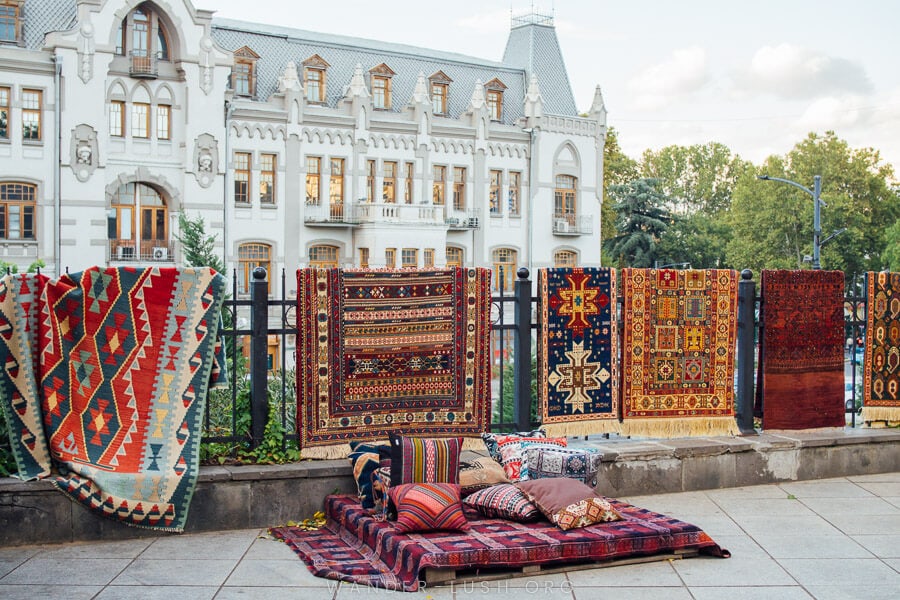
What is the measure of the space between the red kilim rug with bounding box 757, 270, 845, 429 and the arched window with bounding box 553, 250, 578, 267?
40537 mm

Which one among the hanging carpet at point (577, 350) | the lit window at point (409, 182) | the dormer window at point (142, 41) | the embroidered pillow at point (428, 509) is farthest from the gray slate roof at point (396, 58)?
the embroidered pillow at point (428, 509)

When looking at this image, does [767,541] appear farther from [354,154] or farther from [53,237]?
[354,154]

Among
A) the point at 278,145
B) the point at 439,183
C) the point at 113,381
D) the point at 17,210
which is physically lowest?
the point at 113,381

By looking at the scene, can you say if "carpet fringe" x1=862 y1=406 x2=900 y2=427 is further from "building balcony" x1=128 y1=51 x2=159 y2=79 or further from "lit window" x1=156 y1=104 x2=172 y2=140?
"lit window" x1=156 y1=104 x2=172 y2=140

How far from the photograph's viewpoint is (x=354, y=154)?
147 ft

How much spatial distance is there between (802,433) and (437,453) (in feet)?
13.9

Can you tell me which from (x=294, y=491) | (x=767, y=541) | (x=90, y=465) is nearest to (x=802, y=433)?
(x=767, y=541)

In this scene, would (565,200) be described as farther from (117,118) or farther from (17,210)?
(17,210)

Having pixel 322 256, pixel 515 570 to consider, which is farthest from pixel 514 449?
pixel 322 256

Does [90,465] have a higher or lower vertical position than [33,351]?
lower

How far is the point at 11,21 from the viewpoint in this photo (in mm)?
38062

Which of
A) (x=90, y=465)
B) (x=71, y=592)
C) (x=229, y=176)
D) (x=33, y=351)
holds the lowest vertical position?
(x=71, y=592)

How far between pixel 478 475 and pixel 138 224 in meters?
34.4

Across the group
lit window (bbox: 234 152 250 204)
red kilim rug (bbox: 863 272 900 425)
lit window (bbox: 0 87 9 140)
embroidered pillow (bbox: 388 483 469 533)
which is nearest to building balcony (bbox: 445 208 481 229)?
lit window (bbox: 234 152 250 204)
